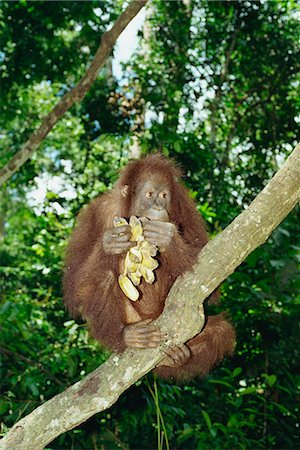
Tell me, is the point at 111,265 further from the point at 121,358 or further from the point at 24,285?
the point at 24,285

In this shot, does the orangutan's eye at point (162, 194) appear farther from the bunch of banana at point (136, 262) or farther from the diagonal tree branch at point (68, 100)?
the diagonal tree branch at point (68, 100)

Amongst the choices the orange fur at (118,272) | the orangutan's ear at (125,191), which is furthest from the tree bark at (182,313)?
the orangutan's ear at (125,191)

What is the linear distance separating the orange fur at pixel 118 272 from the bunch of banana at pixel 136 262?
0.10 meters

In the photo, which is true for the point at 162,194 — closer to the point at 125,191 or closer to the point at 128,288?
the point at 125,191

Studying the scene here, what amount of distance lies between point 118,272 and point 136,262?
22 centimetres

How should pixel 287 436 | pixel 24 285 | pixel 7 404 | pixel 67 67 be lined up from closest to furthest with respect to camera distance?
pixel 7 404
pixel 287 436
pixel 67 67
pixel 24 285

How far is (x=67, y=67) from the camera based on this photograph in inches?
247

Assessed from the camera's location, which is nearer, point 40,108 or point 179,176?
point 179,176

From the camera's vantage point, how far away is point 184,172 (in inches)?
128

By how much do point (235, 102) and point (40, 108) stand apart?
3.67m

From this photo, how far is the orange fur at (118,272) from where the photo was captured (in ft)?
8.35

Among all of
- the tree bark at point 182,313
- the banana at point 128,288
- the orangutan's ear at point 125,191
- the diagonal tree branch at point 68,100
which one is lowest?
the tree bark at point 182,313

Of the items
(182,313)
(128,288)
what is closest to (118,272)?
(128,288)

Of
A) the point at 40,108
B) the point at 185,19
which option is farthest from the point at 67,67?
the point at 40,108
